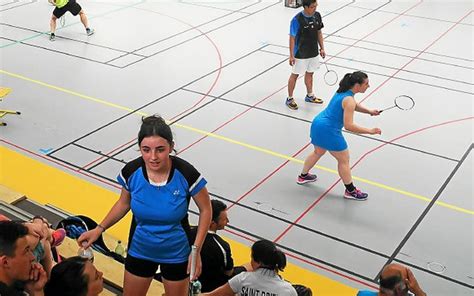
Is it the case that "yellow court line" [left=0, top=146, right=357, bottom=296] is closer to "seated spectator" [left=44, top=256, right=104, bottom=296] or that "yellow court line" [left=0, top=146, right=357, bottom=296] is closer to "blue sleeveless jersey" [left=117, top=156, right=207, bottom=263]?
"blue sleeveless jersey" [left=117, top=156, right=207, bottom=263]

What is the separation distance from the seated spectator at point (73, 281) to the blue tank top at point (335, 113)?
402cm

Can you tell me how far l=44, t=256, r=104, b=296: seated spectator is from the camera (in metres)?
3.54

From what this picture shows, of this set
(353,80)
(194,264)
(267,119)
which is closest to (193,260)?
(194,264)

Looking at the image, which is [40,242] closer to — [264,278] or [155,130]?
[155,130]

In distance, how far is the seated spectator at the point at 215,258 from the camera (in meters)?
4.72

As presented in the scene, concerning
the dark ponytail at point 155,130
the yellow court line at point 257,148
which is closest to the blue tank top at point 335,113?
the yellow court line at point 257,148

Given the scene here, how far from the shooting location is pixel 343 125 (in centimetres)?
696

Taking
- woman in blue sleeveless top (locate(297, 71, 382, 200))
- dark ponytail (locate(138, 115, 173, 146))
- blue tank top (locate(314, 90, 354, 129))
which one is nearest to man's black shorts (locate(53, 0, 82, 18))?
woman in blue sleeveless top (locate(297, 71, 382, 200))

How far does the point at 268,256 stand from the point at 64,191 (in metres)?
3.80

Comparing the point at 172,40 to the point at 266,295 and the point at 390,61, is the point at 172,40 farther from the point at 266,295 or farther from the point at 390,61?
the point at 266,295

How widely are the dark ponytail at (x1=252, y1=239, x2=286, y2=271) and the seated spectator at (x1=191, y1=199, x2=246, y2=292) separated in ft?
1.28

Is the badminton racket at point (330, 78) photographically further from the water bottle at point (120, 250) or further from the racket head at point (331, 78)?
the water bottle at point (120, 250)

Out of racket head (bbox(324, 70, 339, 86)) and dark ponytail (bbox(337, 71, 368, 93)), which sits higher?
dark ponytail (bbox(337, 71, 368, 93))

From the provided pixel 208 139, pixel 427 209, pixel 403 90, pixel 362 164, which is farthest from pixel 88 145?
pixel 403 90
